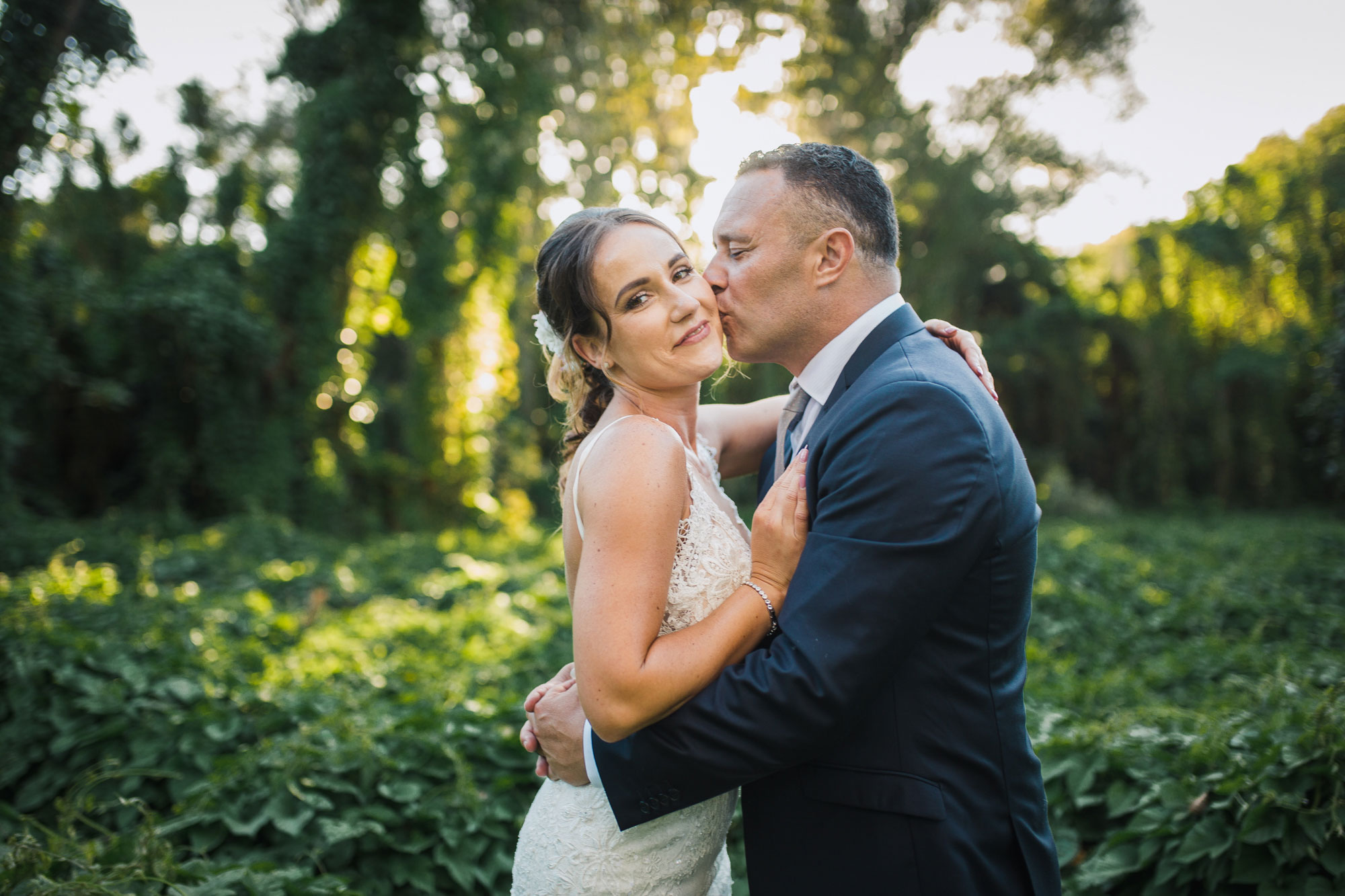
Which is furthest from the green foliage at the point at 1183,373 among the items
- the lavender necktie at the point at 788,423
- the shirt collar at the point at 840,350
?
the shirt collar at the point at 840,350

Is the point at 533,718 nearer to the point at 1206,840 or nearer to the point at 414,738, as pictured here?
the point at 414,738

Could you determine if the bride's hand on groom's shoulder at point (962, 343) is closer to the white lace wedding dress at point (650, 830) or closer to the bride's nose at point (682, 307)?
the bride's nose at point (682, 307)

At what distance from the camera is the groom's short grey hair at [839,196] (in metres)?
2.06

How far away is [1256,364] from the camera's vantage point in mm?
22969

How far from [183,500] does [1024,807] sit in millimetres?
16531

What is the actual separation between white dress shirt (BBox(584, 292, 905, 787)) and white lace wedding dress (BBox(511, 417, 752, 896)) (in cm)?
14

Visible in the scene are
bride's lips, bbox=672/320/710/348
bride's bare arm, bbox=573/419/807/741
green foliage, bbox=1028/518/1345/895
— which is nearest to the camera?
bride's bare arm, bbox=573/419/807/741

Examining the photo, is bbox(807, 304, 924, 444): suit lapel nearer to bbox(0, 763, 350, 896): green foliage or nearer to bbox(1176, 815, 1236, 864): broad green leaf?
bbox(1176, 815, 1236, 864): broad green leaf

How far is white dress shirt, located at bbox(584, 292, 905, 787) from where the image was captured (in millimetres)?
1984

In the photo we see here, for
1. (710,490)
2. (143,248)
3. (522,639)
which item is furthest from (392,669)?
(143,248)

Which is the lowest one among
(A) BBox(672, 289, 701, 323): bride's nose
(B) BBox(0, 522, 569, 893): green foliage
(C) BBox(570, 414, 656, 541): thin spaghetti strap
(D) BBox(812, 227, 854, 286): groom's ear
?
(B) BBox(0, 522, 569, 893): green foliage

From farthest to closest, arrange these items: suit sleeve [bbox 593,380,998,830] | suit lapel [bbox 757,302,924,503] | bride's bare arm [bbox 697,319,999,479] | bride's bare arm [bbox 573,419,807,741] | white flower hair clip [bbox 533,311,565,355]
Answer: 1. bride's bare arm [bbox 697,319,999,479]
2. white flower hair clip [bbox 533,311,565,355]
3. suit lapel [bbox 757,302,924,503]
4. bride's bare arm [bbox 573,419,807,741]
5. suit sleeve [bbox 593,380,998,830]

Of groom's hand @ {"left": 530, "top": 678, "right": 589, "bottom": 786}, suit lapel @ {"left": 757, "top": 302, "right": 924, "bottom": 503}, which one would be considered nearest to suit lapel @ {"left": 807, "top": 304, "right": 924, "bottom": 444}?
suit lapel @ {"left": 757, "top": 302, "right": 924, "bottom": 503}

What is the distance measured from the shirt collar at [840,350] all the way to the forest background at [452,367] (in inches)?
25.4
